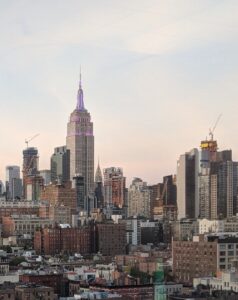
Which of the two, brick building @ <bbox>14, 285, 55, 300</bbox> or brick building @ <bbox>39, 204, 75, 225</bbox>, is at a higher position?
brick building @ <bbox>39, 204, 75, 225</bbox>

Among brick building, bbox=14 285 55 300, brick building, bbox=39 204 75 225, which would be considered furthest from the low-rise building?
brick building, bbox=39 204 75 225

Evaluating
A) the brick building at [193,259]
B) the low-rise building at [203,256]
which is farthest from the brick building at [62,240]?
the low-rise building at [203,256]

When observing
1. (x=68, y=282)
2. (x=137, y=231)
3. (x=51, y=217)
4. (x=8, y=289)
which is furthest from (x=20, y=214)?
(x=8, y=289)

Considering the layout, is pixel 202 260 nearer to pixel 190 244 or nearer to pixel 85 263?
pixel 190 244

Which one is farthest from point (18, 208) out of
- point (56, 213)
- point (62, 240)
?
point (62, 240)

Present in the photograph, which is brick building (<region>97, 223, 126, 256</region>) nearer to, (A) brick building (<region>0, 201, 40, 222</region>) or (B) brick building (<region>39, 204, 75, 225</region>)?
(B) brick building (<region>39, 204, 75, 225</region>)

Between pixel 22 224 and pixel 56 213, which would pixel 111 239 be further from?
pixel 56 213
